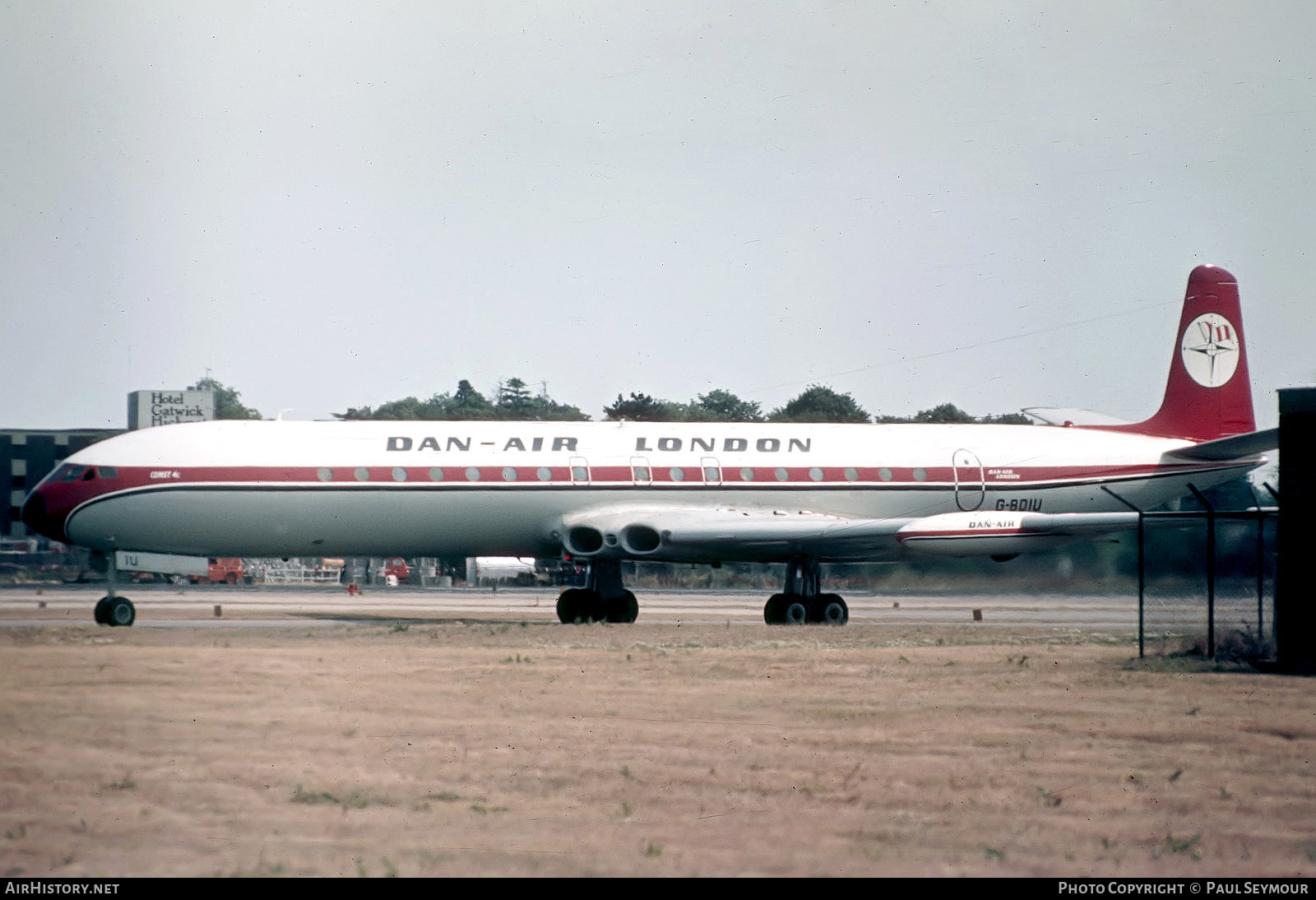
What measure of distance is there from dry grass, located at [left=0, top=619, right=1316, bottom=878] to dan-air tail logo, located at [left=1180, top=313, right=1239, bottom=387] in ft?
61.7

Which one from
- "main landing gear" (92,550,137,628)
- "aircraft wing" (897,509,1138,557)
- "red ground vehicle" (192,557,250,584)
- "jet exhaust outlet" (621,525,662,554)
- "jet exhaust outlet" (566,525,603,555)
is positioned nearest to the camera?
"main landing gear" (92,550,137,628)

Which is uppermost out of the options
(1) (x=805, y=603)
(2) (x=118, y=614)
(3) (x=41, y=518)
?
(3) (x=41, y=518)

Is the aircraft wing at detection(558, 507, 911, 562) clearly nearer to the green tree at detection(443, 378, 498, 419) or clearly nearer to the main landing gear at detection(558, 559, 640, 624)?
the main landing gear at detection(558, 559, 640, 624)

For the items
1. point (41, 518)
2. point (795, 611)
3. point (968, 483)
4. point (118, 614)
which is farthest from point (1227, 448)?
point (41, 518)

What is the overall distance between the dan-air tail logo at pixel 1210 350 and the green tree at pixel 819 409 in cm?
3923

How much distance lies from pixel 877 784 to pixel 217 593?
139 feet

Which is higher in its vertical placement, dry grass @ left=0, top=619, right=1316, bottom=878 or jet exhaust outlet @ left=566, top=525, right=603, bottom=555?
jet exhaust outlet @ left=566, top=525, right=603, bottom=555

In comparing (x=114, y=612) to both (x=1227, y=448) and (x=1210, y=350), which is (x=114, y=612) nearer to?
(x=1227, y=448)

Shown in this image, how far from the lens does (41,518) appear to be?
26.8 metres

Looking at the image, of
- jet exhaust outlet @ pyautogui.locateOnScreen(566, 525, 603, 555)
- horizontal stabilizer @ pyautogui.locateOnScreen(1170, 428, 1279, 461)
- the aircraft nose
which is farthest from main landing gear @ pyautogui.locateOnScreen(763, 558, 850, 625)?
the aircraft nose

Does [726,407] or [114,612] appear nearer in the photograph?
[114,612]

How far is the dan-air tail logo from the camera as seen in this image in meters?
35.2

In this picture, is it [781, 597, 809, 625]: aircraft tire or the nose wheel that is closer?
the nose wheel

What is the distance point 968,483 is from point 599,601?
880 centimetres
